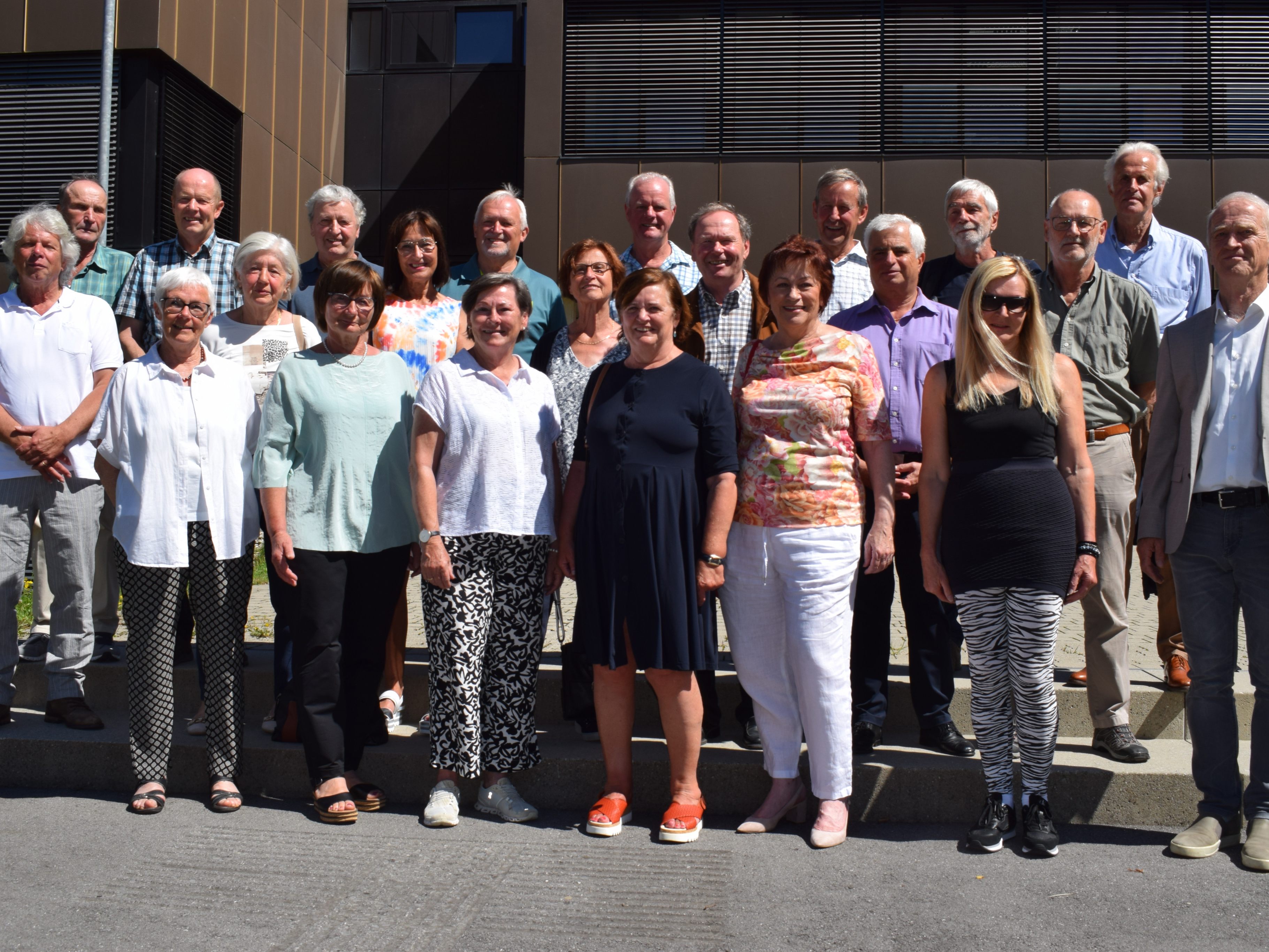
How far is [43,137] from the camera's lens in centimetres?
1120

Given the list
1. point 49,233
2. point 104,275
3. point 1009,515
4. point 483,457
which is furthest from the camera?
point 104,275

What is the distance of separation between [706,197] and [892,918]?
36.7ft

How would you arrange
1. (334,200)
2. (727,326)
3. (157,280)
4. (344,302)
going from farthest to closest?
(157,280)
(334,200)
(727,326)
(344,302)

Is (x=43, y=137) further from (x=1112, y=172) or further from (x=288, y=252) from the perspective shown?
(x=1112, y=172)

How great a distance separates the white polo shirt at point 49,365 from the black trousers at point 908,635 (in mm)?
3368

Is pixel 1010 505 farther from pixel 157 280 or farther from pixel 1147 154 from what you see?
pixel 157 280

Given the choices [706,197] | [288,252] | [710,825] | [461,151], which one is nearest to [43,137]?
[461,151]

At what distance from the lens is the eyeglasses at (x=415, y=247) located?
4906 millimetres

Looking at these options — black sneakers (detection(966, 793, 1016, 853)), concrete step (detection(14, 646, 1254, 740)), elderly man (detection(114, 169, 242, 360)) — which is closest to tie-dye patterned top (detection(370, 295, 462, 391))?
elderly man (detection(114, 169, 242, 360))

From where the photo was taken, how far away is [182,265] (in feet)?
17.7

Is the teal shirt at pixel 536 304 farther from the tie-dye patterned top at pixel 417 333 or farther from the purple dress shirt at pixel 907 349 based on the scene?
the purple dress shirt at pixel 907 349

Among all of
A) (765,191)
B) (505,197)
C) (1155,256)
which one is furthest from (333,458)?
(765,191)

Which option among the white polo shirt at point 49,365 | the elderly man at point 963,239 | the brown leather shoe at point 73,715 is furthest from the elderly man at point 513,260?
the brown leather shoe at point 73,715

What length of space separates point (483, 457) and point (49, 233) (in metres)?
2.35
